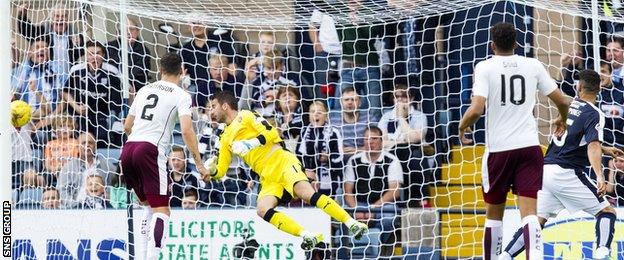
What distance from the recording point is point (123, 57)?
12.1 meters

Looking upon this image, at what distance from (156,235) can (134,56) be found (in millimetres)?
3843

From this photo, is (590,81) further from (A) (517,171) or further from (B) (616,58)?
(B) (616,58)

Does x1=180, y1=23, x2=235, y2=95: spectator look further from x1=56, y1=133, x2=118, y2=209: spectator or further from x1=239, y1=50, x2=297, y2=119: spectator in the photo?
x1=56, y1=133, x2=118, y2=209: spectator

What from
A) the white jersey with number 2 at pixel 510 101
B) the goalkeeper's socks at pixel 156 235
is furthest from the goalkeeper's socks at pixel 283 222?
the white jersey with number 2 at pixel 510 101

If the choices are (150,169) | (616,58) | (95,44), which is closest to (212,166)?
(150,169)

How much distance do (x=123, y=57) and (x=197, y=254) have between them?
202 cm

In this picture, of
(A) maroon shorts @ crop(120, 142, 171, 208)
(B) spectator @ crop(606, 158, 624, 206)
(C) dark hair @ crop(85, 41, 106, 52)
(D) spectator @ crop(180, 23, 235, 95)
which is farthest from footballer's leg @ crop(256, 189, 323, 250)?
(B) spectator @ crop(606, 158, 624, 206)

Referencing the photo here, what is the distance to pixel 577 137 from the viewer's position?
1127 centimetres

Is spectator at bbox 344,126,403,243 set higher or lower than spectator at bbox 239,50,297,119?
lower

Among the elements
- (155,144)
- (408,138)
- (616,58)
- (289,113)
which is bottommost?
(155,144)

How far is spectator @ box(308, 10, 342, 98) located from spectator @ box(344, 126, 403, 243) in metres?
0.94

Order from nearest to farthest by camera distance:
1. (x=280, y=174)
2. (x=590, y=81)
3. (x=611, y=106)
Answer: (x=590, y=81) → (x=280, y=174) → (x=611, y=106)

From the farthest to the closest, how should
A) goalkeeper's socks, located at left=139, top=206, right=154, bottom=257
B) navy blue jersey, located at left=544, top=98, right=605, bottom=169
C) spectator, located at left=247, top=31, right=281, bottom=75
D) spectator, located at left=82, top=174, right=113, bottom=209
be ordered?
spectator, located at left=247, top=31, right=281, bottom=75, spectator, located at left=82, top=174, right=113, bottom=209, navy blue jersey, located at left=544, top=98, right=605, bottom=169, goalkeeper's socks, located at left=139, top=206, right=154, bottom=257

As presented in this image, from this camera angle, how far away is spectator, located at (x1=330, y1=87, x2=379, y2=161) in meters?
14.0
